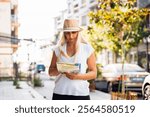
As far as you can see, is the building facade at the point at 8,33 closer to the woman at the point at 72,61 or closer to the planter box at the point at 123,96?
the planter box at the point at 123,96

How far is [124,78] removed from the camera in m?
6.36

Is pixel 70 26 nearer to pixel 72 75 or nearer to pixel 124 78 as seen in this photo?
pixel 72 75

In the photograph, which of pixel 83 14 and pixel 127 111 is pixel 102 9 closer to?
pixel 83 14

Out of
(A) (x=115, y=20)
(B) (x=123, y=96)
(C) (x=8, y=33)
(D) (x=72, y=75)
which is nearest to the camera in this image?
(D) (x=72, y=75)

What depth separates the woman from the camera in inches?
161

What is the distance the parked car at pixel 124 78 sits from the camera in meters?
6.21

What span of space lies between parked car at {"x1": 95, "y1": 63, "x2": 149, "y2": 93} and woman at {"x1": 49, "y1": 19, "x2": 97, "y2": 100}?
6.43 feet

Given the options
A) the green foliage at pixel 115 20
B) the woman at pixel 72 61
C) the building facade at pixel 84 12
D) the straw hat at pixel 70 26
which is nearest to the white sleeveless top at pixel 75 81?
the woman at pixel 72 61

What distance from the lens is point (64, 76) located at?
412cm

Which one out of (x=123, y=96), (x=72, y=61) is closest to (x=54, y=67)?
(x=72, y=61)

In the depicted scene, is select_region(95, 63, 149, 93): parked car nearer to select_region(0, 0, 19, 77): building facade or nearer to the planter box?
the planter box

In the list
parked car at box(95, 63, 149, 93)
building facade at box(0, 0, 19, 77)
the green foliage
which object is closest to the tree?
the green foliage

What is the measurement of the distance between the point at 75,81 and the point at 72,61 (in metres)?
0.13

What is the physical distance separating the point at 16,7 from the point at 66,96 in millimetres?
1589
